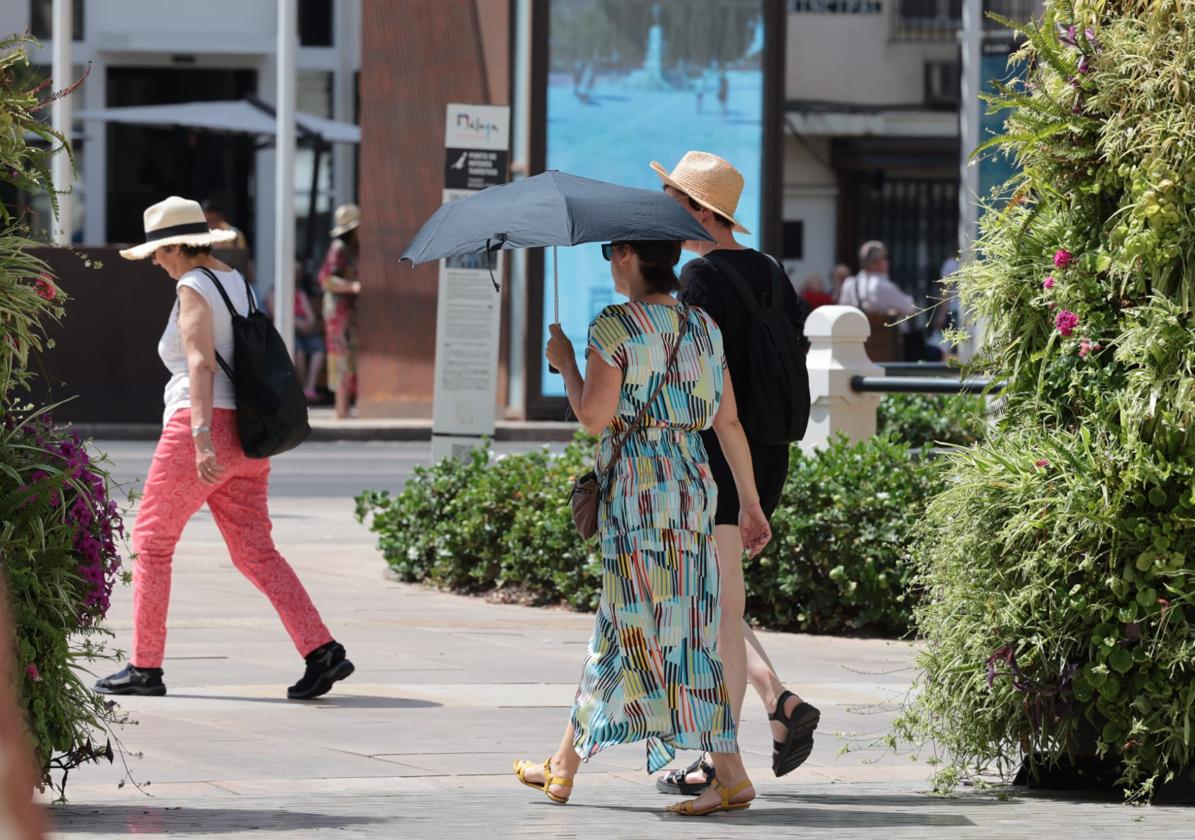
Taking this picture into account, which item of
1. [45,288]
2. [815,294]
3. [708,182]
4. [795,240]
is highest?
[795,240]

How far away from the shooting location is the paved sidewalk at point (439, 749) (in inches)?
209

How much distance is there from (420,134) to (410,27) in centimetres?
115

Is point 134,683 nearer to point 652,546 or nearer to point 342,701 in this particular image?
point 342,701

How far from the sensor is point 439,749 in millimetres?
6500

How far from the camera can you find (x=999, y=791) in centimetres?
596

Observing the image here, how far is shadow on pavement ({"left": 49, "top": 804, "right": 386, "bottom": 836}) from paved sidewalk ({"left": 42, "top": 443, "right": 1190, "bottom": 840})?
0.01 m

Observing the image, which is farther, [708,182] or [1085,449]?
[708,182]

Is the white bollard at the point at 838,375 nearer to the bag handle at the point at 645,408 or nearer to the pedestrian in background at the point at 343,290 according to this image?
the bag handle at the point at 645,408

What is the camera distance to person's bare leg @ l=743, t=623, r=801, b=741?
19.3 feet

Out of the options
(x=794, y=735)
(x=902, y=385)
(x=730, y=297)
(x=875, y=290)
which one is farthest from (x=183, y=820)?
(x=875, y=290)

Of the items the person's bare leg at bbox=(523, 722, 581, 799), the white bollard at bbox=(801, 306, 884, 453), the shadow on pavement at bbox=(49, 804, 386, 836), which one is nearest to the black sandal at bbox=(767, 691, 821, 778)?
the person's bare leg at bbox=(523, 722, 581, 799)

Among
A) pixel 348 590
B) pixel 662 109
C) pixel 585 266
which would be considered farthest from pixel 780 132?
pixel 348 590

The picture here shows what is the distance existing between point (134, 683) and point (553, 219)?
283cm

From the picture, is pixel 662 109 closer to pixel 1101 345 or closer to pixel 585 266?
pixel 585 266
